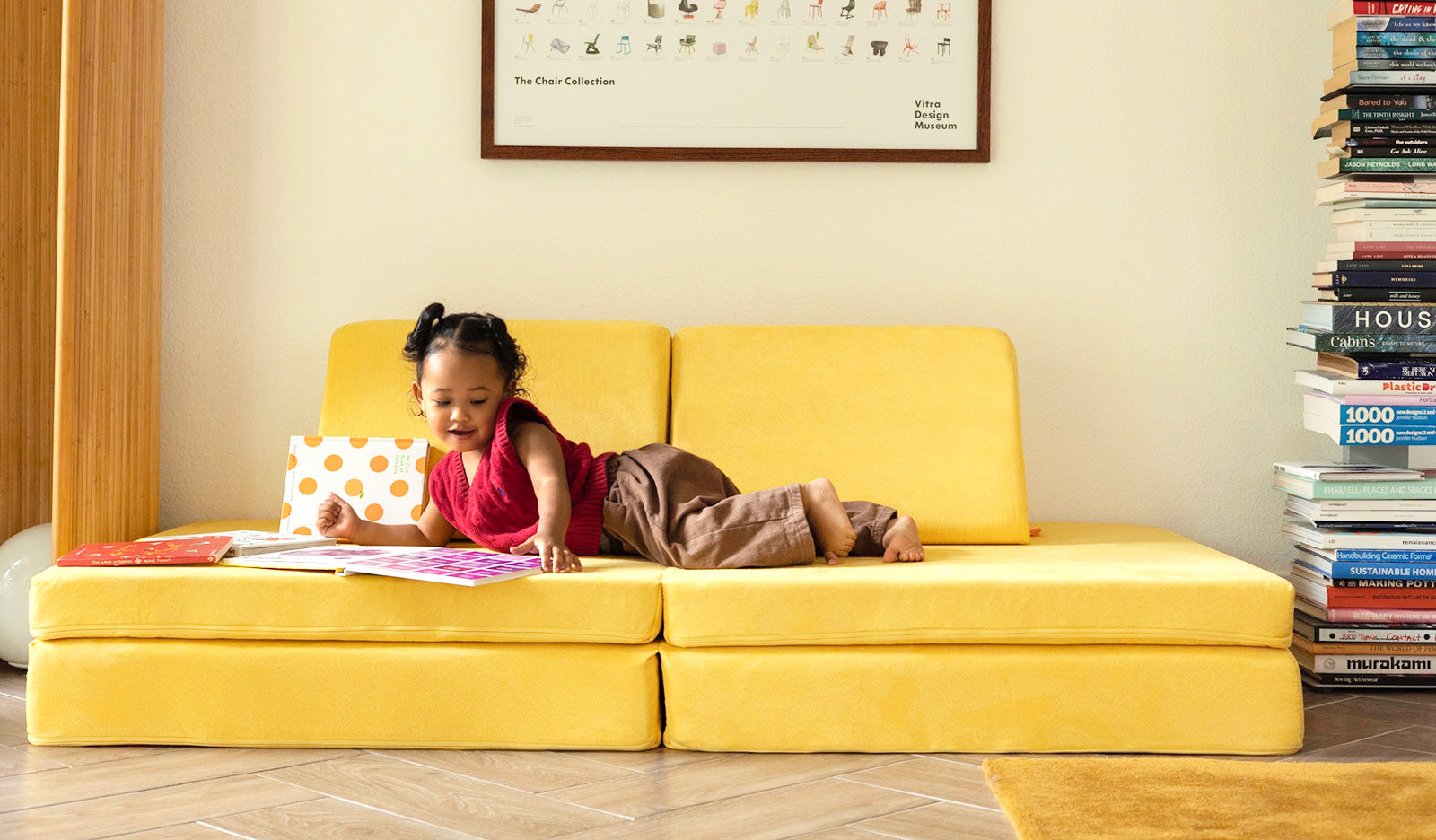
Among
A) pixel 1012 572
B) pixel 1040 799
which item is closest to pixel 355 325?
pixel 1012 572

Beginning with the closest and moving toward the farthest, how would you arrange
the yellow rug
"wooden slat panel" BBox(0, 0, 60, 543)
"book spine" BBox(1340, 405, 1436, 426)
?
the yellow rug → "book spine" BBox(1340, 405, 1436, 426) → "wooden slat panel" BBox(0, 0, 60, 543)

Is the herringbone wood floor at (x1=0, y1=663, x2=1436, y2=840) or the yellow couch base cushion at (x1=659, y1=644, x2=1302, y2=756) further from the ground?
the yellow couch base cushion at (x1=659, y1=644, x2=1302, y2=756)

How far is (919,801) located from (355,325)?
1646 mm

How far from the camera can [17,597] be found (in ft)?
8.67

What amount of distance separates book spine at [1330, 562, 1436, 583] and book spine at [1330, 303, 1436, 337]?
1.60ft

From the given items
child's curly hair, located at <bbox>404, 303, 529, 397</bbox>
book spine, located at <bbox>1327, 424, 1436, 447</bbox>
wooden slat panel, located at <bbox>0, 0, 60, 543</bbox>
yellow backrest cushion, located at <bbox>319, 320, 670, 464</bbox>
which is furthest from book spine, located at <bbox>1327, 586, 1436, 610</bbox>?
wooden slat panel, located at <bbox>0, 0, 60, 543</bbox>

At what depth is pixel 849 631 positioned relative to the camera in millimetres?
2119

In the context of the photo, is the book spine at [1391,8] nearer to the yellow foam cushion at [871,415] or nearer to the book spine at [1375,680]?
the yellow foam cushion at [871,415]

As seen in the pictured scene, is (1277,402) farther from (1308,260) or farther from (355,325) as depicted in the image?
(355,325)

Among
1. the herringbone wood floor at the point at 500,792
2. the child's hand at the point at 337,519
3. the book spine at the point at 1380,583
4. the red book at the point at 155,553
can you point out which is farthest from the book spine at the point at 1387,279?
the red book at the point at 155,553

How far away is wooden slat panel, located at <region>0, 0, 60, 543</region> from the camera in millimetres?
2852

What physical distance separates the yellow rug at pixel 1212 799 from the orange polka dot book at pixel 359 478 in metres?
1.28

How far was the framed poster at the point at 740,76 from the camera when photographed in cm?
296

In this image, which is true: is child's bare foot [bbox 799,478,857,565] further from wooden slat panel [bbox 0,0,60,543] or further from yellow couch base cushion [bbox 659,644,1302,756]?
wooden slat panel [bbox 0,0,60,543]
